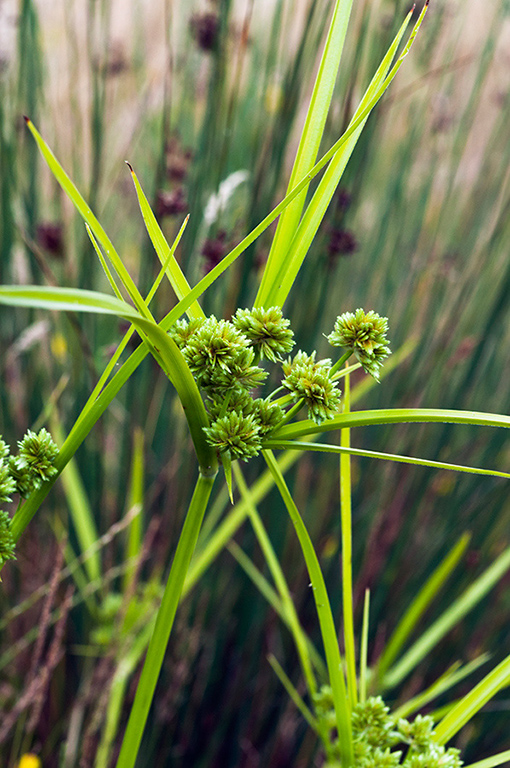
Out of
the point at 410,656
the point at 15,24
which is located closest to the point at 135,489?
the point at 410,656

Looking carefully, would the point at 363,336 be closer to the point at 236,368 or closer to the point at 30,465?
the point at 236,368

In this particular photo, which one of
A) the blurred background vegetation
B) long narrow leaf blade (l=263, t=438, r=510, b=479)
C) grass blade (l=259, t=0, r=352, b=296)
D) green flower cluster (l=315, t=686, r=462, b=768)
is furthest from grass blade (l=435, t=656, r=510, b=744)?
the blurred background vegetation

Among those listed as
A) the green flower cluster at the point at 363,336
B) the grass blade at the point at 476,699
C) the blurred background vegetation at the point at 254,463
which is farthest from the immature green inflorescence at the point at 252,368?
the blurred background vegetation at the point at 254,463

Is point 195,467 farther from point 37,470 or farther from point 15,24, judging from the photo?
point 15,24

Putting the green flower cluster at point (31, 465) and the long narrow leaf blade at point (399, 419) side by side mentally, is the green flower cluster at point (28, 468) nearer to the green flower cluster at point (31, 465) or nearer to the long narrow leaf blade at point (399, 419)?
A: the green flower cluster at point (31, 465)

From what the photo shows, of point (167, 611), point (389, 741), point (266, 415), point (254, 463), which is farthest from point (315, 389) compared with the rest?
point (254, 463)
